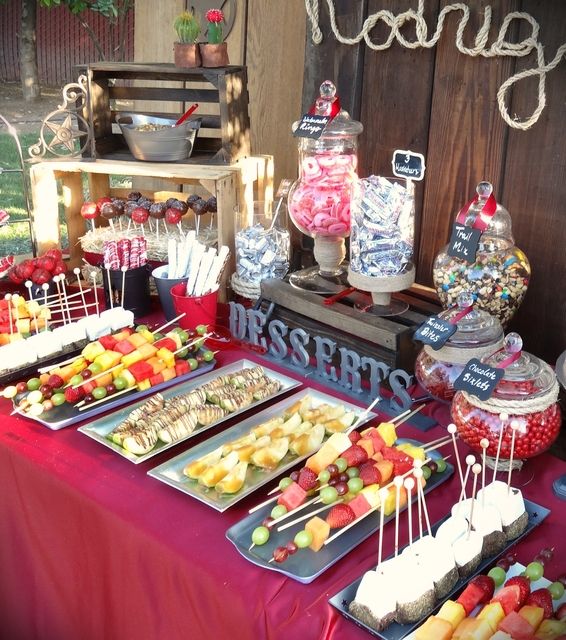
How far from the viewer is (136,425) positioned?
1.86 meters

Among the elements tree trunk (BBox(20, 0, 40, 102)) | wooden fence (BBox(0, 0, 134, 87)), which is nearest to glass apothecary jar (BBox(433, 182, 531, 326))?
tree trunk (BBox(20, 0, 40, 102))

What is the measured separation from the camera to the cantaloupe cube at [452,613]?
1242 millimetres

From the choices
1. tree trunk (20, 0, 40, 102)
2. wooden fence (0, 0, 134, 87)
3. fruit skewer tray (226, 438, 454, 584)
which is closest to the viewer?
fruit skewer tray (226, 438, 454, 584)

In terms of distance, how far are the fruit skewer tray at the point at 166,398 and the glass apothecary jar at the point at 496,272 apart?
522mm

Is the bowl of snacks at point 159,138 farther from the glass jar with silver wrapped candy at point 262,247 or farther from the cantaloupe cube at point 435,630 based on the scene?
the cantaloupe cube at point 435,630

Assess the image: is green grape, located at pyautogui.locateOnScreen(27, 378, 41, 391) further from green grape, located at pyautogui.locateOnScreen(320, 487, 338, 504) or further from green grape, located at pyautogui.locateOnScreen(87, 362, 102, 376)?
green grape, located at pyautogui.locateOnScreen(320, 487, 338, 504)

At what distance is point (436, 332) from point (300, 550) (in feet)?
1.93

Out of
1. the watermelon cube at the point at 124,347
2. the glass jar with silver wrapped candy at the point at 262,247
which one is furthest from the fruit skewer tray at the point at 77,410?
the glass jar with silver wrapped candy at the point at 262,247

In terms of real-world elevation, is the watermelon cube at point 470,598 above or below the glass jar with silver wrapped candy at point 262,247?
below

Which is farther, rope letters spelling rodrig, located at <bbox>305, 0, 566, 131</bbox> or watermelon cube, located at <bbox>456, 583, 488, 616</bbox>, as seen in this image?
rope letters spelling rodrig, located at <bbox>305, 0, 566, 131</bbox>

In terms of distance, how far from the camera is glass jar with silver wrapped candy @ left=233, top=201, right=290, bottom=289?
2.51 meters

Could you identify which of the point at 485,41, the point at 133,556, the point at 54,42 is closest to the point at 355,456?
the point at 133,556

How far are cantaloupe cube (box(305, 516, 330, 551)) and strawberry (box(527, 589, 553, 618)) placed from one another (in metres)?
0.38

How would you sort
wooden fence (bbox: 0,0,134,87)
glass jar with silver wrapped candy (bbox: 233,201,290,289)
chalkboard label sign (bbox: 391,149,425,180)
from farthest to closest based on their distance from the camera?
wooden fence (bbox: 0,0,134,87) → glass jar with silver wrapped candy (bbox: 233,201,290,289) → chalkboard label sign (bbox: 391,149,425,180)
